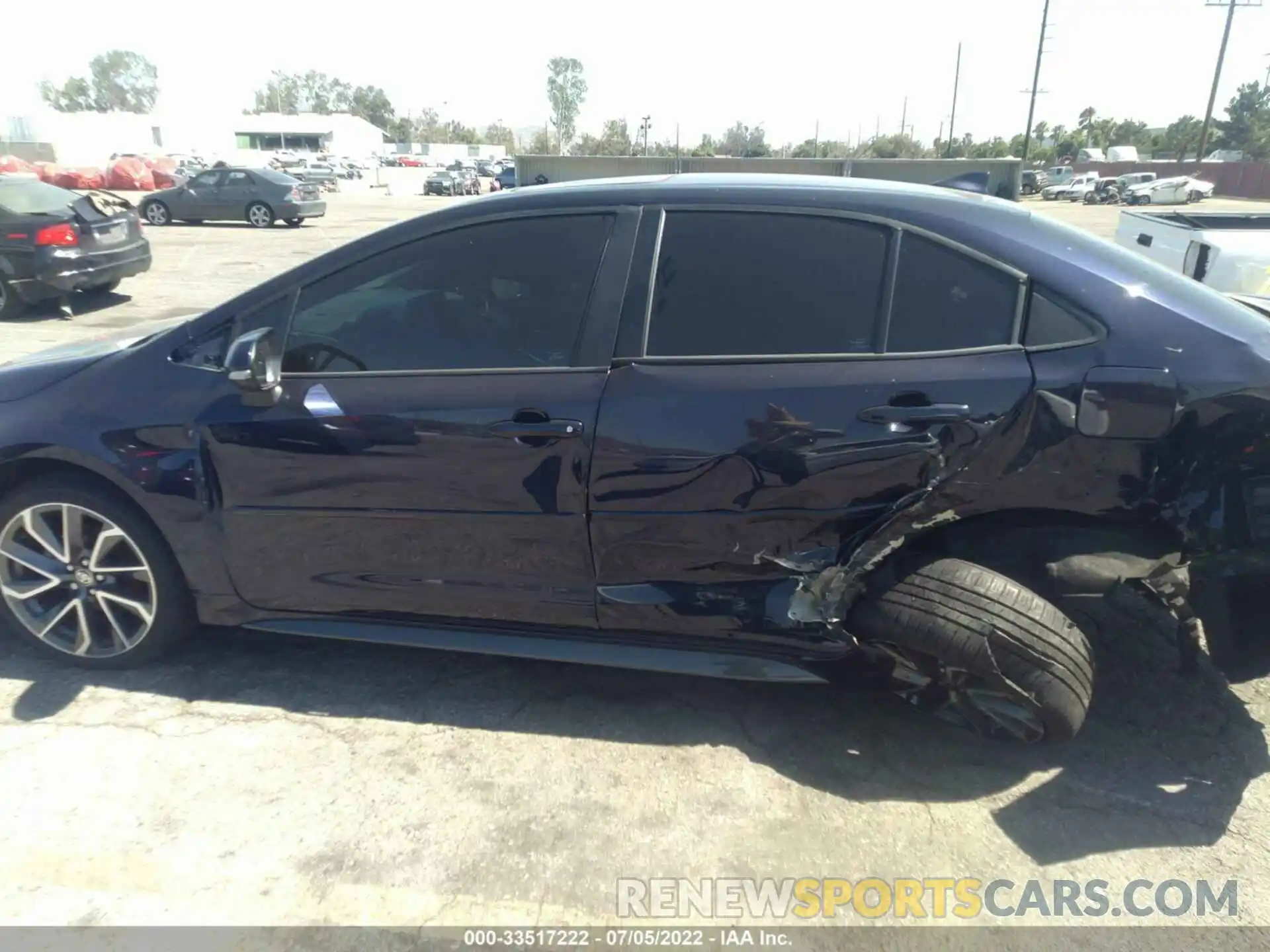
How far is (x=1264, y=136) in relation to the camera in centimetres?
7388

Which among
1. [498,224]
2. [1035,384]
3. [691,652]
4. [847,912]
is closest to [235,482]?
[498,224]

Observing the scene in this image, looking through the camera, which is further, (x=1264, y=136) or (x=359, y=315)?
→ (x=1264, y=136)

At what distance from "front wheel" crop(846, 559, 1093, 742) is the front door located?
38.6 inches

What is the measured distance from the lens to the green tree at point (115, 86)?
121 metres

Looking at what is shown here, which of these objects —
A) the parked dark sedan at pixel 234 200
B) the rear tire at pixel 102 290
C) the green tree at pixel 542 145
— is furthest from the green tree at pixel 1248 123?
the rear tire at pixel 102 290

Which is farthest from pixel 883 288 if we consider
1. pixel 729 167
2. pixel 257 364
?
pixel 729 167

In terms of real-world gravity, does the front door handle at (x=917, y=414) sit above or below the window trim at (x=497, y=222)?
below

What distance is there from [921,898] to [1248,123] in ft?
312

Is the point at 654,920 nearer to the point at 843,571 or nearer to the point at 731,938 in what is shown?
the point at 731,938

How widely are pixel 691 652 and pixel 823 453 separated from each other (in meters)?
0.79

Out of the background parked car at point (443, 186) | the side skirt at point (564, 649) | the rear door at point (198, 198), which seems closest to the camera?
the side skirt at point (564, 649)

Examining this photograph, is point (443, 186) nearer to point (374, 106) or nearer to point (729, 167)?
point (729, 167)

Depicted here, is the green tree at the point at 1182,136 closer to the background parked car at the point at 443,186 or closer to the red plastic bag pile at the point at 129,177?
the background parked car at the point at 443,186

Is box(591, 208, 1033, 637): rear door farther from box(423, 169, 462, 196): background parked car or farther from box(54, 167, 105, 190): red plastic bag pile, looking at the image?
box(423, 169, 462, 196): background parked car
